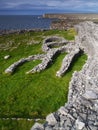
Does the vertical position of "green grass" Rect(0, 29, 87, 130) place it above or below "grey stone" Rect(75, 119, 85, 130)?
below

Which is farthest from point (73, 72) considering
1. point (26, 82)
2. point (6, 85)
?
point (6, 85)

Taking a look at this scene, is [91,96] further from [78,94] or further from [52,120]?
[78,94]

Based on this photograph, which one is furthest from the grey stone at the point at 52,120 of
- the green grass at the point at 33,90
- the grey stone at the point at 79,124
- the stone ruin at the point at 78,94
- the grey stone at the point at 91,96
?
the green grass at the point at 33,90

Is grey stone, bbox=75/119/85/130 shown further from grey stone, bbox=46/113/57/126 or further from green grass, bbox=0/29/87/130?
green grass, bbox=0/29/87/130

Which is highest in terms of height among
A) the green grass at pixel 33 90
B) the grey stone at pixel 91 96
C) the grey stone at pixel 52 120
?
the grey stone at pixel 91 96

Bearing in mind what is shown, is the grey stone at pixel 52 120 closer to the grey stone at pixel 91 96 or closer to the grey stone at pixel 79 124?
the grey stone at pixel 79 124

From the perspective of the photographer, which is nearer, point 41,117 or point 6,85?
point 41,117

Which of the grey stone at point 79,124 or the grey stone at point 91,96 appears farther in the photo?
the grey stone at point 91,96

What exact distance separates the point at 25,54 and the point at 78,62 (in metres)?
10.5

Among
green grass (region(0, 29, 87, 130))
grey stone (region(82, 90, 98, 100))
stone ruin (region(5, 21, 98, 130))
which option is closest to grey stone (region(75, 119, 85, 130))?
stone ruin (region(5, 21, 98, 130))

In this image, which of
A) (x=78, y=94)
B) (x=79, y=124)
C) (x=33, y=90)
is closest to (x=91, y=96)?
(x=79, y=124)

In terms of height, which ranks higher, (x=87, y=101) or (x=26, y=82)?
(x=87, y=101)

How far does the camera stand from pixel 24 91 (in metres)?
30.0

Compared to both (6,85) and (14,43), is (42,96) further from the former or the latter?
(14,43)
